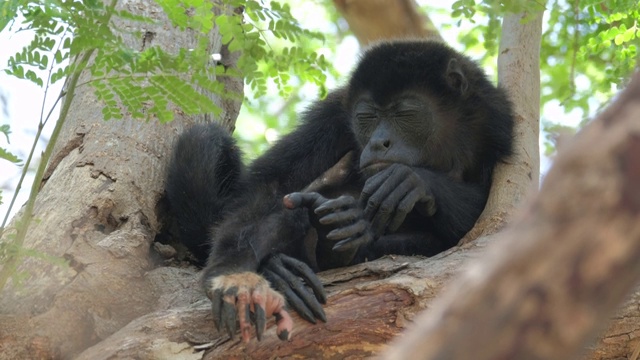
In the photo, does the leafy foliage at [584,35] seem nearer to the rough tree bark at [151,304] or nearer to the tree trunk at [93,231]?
the rough tree bark at [151,304]

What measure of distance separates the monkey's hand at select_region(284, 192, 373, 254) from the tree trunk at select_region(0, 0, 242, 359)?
120 centimetres

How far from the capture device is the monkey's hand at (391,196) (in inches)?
231

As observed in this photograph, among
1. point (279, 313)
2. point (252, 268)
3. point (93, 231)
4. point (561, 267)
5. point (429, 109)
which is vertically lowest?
point (279, 313)

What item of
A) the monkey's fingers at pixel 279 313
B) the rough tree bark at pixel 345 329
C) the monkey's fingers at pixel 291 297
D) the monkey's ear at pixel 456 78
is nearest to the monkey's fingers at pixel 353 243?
the monkey's fingers at pixel 291 297

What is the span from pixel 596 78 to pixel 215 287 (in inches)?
294

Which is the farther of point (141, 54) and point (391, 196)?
point (391, 196)

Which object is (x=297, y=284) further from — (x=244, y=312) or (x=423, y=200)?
(x=423, y=200)

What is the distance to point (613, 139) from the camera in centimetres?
174

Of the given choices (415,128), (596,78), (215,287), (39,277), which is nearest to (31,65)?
(39,277)

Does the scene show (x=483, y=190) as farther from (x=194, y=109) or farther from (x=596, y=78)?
(x=596, y=78)

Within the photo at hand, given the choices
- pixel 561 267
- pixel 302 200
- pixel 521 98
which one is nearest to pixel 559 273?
pixel 561 267

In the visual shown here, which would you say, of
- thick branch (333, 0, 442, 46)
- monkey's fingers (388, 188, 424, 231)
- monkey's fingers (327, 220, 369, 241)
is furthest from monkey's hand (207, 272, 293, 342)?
thick branch (333, 0, 442, 46)

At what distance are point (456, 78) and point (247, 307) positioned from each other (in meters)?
3.28

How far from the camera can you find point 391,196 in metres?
5.92
